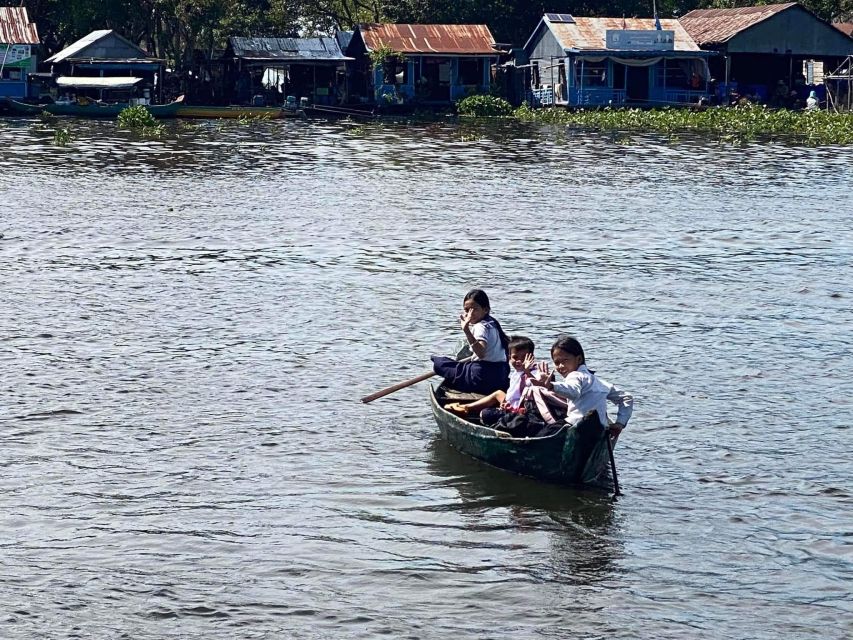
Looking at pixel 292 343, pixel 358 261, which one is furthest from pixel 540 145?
pixel 292 343

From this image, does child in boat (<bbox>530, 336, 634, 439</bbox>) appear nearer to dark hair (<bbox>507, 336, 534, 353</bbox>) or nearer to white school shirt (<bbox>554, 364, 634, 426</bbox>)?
white school shirt (<bbox>554, 364, 634, 426</bbox>)

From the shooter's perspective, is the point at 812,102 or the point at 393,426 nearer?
the point at 393,426

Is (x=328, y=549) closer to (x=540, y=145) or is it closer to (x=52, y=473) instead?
(x=52, y=473)

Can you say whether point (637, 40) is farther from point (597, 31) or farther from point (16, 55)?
point (16, 55)

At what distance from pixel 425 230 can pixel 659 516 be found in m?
14.8

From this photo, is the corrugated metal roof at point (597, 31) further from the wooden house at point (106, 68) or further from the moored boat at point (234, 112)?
the wooden house at point (106, 68)

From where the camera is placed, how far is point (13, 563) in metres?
8.34

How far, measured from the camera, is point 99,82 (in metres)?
54.2

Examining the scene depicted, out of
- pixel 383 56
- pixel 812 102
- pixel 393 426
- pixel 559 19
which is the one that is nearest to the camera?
pixel 393 426

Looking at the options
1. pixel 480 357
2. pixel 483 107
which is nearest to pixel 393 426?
pixel 480 357

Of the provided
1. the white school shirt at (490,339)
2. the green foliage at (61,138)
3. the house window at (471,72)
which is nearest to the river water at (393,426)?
the white school shirt at (490,339)

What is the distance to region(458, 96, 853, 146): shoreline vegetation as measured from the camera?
44531mm

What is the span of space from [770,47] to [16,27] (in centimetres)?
3313

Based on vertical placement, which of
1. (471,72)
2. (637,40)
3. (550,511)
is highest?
(637,40)
